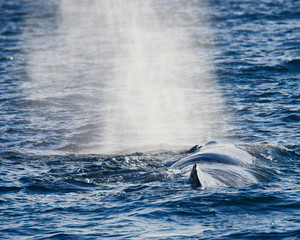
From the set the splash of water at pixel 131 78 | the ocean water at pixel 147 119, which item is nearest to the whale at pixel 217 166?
the ocean water at pixel 147 119

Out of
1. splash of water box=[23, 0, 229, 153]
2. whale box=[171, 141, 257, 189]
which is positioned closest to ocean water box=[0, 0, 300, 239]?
splash of water box=[23, 0, 229, 153]

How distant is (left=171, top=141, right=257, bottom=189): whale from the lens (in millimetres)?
11484

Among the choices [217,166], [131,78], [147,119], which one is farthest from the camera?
[131,78]

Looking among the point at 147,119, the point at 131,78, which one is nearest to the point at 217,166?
the point at 147,119

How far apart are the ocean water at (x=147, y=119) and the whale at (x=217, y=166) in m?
0.21

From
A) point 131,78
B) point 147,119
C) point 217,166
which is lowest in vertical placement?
point 147,119

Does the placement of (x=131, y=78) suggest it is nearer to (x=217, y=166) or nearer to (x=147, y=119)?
(x=147, y=119)

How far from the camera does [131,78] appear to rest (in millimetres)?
27000

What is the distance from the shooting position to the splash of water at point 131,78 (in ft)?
61.4

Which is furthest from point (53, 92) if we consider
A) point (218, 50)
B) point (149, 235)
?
point (149, 235)

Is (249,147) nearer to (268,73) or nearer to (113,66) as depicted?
(268,73)

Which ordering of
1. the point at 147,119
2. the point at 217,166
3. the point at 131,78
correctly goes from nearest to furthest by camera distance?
the point at 217,166, the point at 147,119, the point at 131,78

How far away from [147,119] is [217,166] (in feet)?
26.2

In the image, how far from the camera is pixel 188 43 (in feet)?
108
